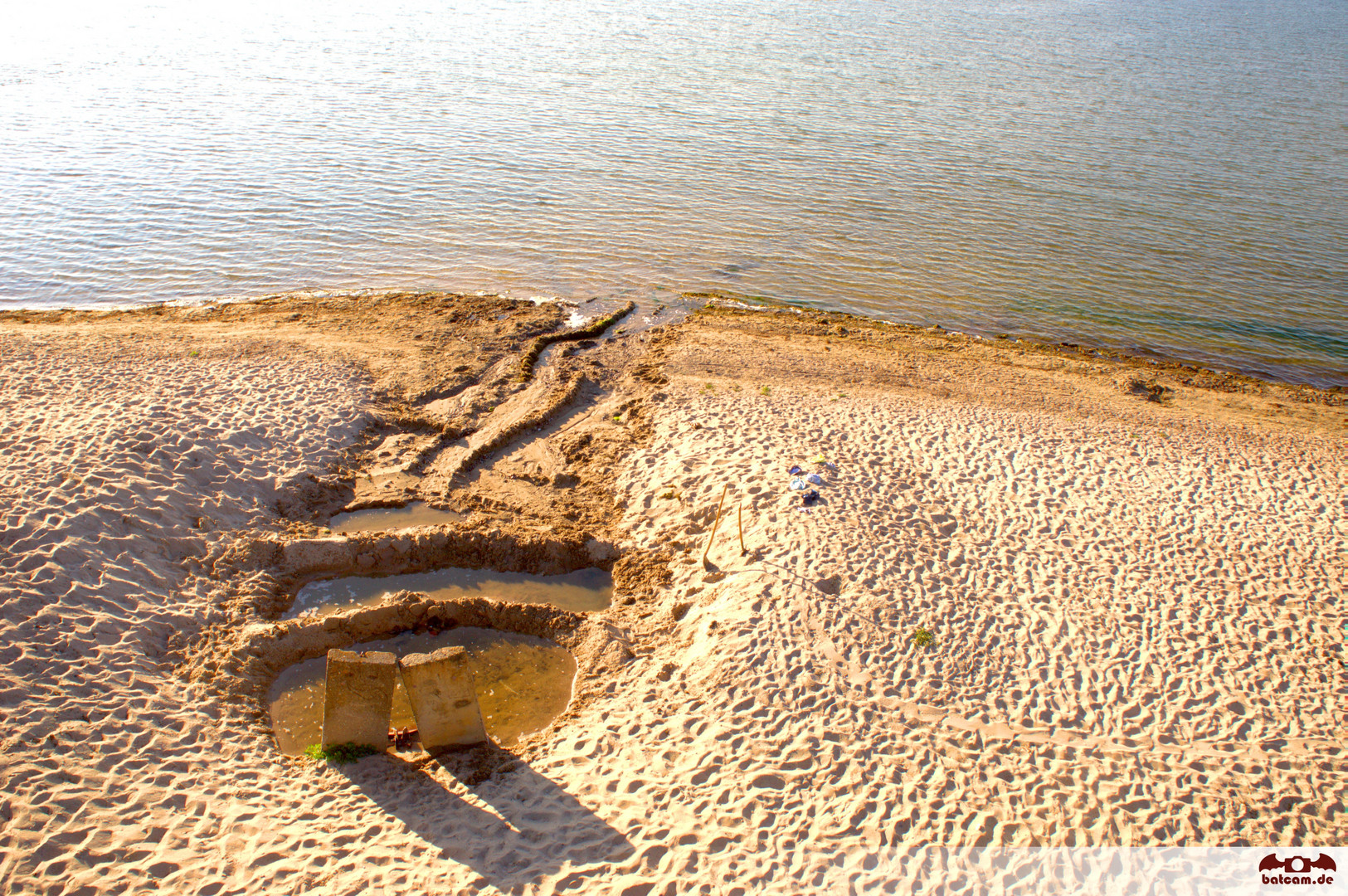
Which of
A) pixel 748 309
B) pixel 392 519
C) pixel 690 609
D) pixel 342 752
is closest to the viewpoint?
pixel 342 752

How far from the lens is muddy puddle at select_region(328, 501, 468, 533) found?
10.5 m

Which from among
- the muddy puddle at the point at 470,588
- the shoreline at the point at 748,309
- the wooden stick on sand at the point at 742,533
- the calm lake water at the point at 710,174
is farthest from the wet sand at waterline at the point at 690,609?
the calm lake water at the point at 710,174

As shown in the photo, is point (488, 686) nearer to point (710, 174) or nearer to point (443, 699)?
point (443, 699)

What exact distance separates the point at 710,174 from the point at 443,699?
19715 millimetres

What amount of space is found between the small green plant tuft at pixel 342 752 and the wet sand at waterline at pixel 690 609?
12 cm

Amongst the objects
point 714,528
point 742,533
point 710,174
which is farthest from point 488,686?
point 710,174

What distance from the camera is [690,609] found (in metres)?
9.20

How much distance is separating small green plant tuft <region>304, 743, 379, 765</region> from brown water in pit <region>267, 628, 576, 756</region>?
30 centimetres

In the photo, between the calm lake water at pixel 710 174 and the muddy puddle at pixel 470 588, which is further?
the calm lake water at pixel 710 174

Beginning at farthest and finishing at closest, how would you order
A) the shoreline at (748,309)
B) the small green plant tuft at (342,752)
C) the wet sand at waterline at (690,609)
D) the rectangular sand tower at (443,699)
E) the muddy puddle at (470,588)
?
the shoreline at (748,309)
the muddy puddle at (470,588)
the small green plant tuft at (342,752)
the rectangular sand tower at (443,699)
the wet sand at waterline at (690,609)

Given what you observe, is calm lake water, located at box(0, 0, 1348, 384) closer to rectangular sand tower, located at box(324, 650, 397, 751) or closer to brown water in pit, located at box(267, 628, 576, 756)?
brown water in pit, located at box(267, 628, 576, 756)

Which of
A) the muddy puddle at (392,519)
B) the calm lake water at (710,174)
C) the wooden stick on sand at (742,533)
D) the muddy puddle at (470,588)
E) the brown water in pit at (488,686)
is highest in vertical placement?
the calm lake water at (710,174)

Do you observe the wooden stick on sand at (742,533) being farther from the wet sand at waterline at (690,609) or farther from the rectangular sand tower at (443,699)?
the rectangular sand tower at (443,699)

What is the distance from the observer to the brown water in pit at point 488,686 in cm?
794
